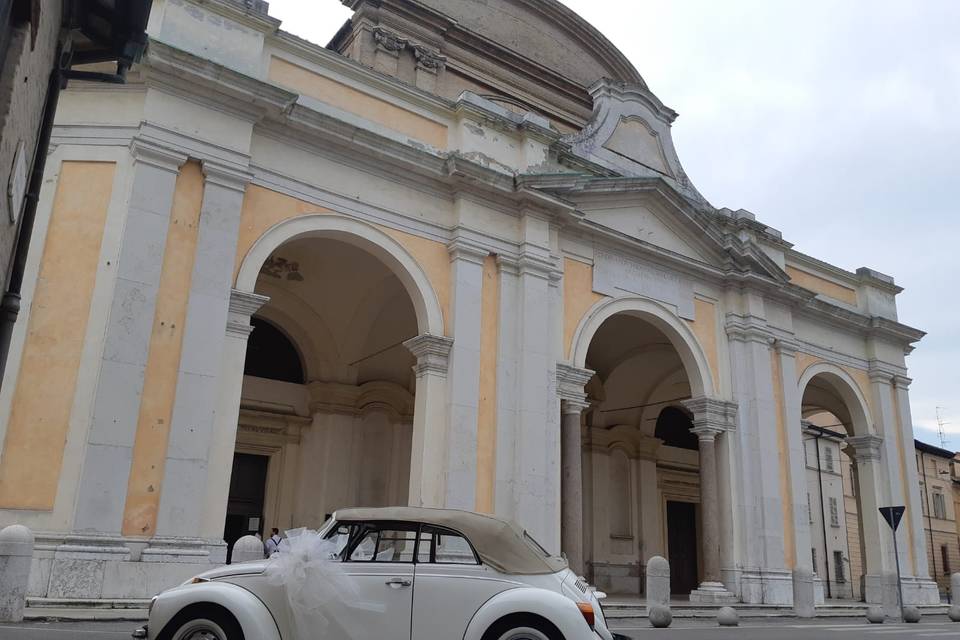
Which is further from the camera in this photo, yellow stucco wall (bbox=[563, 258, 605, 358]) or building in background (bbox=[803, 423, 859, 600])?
building in background (bbox=[803, 423, 859, 600])

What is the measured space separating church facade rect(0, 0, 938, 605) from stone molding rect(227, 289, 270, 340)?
0.04 m

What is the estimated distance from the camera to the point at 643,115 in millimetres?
17781

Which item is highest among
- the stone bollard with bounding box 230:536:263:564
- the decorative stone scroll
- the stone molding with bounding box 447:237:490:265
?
the decorative stone scroll

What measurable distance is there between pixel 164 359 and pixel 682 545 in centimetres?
1558

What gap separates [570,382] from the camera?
47.0ft

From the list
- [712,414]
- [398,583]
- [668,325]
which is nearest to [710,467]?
[712,414]

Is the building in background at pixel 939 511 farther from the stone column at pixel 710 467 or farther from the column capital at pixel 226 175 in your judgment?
the column capital at pixel 226 175

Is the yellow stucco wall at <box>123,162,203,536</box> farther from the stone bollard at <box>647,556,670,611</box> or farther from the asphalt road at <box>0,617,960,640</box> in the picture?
the stone bollard at <box>647,556,670,611</box>

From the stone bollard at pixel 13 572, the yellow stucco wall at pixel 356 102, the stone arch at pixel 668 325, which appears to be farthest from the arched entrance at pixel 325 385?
the stone bollard at pixel 13 572

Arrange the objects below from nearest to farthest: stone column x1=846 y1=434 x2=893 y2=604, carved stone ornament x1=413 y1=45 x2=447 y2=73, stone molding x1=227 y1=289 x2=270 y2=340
Result: stone molding x1=227 y1=289 x2=270 y2=340 → carved stone ornament x1=413 y1=45 x2=447 y2=73 → stone column x1=846 y1=434 x2=893 y2=604

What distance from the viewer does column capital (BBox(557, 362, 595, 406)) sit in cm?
1416

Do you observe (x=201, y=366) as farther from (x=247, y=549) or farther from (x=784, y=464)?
(x=784, y=464)

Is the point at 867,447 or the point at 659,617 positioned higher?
the point at 867,447

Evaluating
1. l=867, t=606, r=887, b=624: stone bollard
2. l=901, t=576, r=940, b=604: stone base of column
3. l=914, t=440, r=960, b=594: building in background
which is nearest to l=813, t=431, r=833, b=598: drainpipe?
l=901, t=576, r=940, b=604: stone base of column
